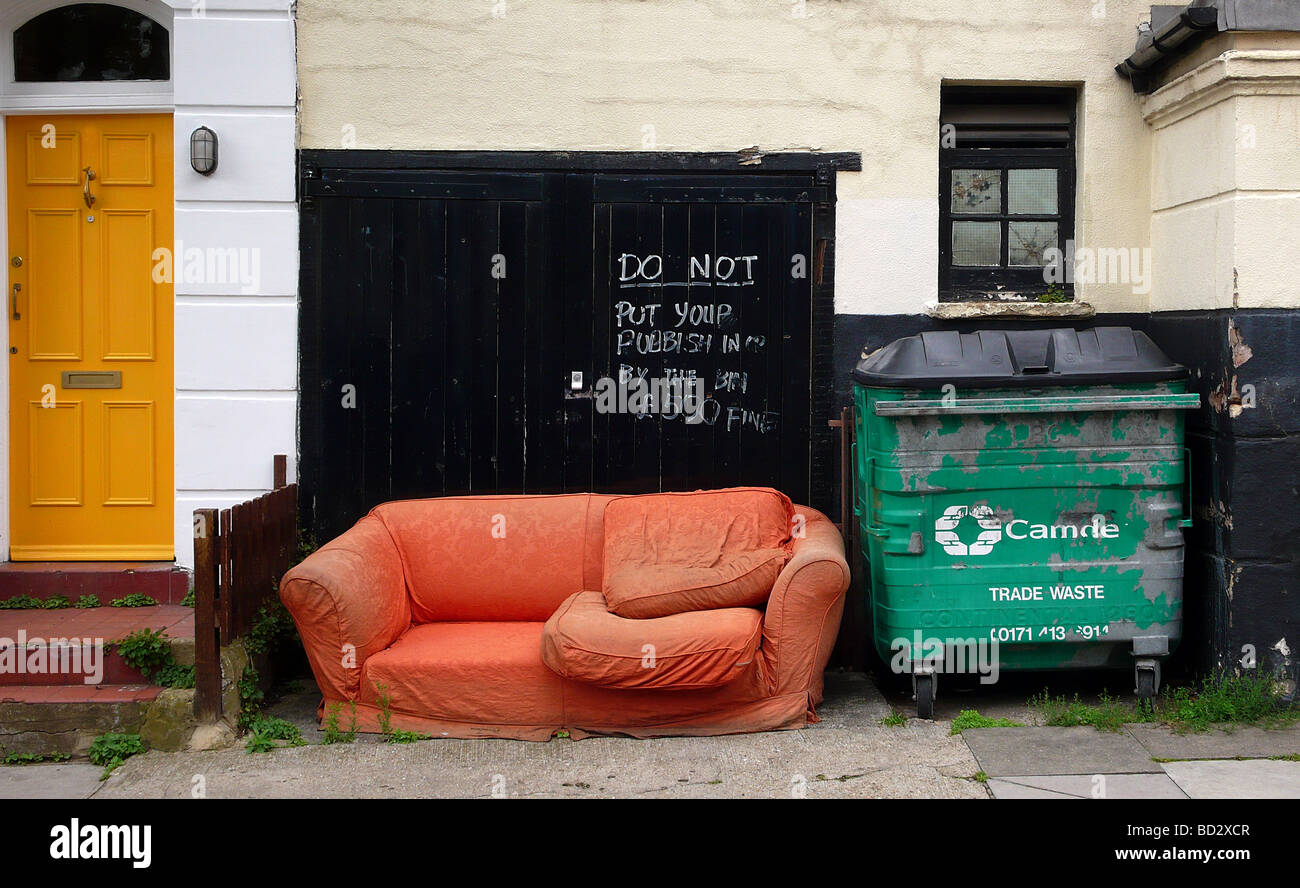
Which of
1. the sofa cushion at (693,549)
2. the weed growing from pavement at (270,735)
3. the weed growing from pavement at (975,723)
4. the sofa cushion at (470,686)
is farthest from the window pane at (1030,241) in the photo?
the weed growing from pavement at (270,735)

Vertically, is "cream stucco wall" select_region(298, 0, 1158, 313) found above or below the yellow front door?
above

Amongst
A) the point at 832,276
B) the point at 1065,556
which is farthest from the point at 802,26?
the point at 1065,556

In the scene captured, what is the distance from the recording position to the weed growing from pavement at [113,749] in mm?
4836

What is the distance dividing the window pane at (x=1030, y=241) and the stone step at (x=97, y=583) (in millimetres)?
4640

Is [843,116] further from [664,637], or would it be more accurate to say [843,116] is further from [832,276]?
[664,637]

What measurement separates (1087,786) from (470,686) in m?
2.51

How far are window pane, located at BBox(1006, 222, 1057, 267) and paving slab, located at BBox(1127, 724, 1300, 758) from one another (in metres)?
2.50

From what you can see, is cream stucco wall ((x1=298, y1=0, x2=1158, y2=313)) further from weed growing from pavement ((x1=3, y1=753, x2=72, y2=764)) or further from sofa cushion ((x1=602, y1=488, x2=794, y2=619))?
weed growing from pavement ((x1=3, y1=753, x2=72, y2=764))

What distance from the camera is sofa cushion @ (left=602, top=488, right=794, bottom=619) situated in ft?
17.1

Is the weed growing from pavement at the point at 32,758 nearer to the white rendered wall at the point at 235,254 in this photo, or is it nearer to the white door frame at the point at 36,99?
the white rendered wall at the point at 235,254

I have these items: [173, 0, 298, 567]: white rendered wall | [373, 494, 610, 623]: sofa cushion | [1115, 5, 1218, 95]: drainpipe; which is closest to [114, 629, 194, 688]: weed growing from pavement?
[173, 0, 298, 567]: white rendered wall

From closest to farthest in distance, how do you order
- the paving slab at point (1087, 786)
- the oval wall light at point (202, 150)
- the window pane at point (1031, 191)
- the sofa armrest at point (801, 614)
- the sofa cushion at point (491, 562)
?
1. the paving slab at point (1087, 786)
2. the sofa armrest at point (801, 614)
3. the sofa cushion at point (491, 562)
4. the oval wall light at point (202, 150)
5. the window pane at point (1031, 191)

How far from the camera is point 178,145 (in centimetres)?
593

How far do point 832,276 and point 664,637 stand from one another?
2.27 m
